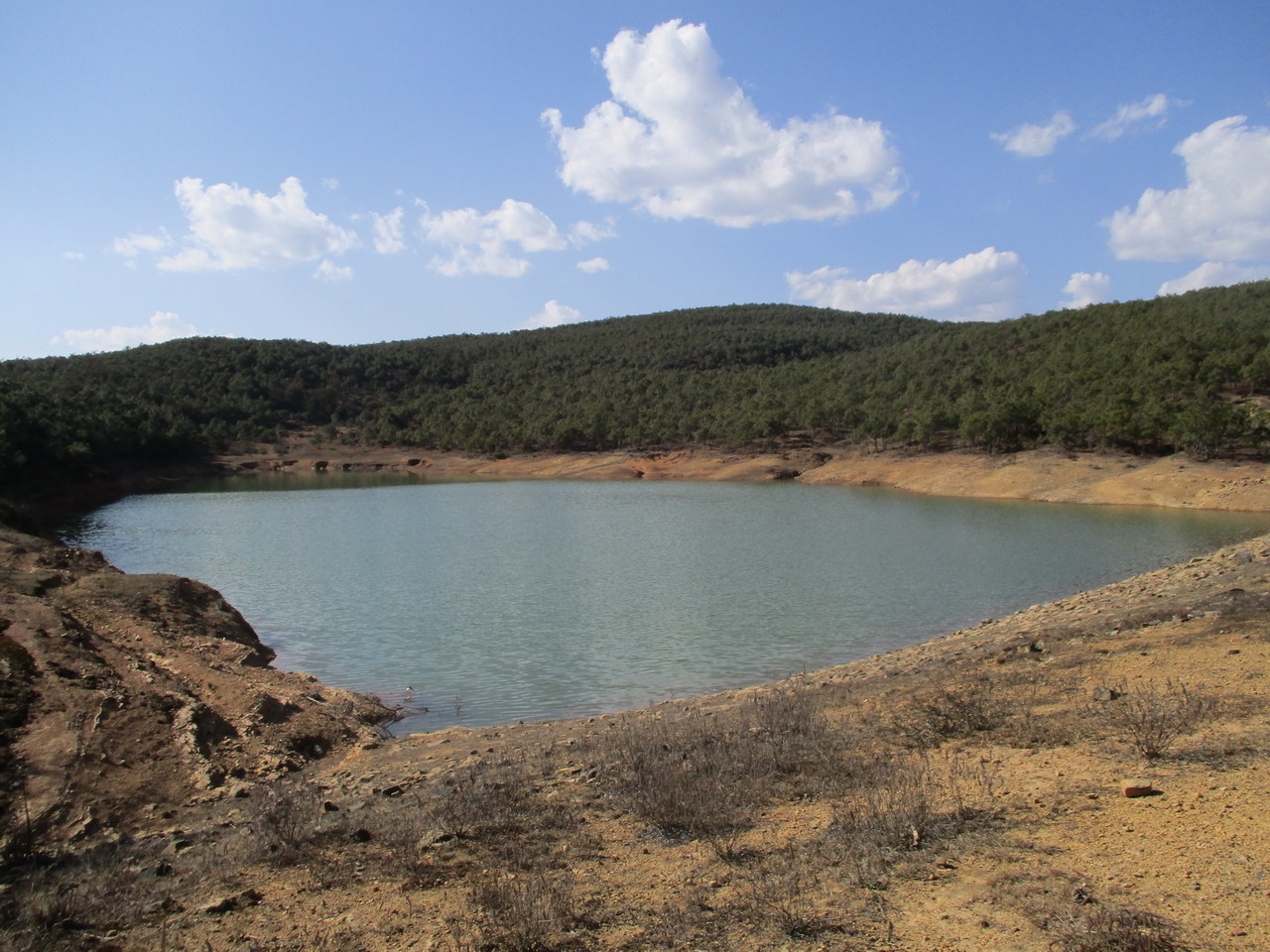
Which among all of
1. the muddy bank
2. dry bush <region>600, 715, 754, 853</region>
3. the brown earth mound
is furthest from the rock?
the muddy bank

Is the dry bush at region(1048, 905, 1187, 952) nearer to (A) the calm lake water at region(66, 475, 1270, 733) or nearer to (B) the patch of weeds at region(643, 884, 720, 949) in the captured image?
(B) the patch of weeds at region(643, 884, 720, 949)

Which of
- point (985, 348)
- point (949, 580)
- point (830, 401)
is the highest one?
point (985, 348)

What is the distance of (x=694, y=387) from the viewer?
9062cm

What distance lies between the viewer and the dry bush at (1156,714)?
5.60 metres

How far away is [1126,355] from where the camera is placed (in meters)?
53.1

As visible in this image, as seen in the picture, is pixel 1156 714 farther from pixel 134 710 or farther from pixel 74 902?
pixel 134 710

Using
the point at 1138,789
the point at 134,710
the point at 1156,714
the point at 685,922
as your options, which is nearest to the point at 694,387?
the point at 134,710

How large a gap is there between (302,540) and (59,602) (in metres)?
16.7

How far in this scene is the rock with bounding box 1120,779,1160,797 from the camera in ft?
16.2

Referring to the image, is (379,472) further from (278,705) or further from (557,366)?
(278,705)

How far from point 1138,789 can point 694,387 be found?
86.5 meters

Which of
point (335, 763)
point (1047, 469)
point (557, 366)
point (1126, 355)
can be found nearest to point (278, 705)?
point (335, 763)

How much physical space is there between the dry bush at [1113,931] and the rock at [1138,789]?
1.47m

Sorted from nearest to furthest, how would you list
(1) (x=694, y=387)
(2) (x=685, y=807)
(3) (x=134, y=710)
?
(2) (x=685, y=807), (3) (x=134, y=710), (1) (x=694, y=387)
